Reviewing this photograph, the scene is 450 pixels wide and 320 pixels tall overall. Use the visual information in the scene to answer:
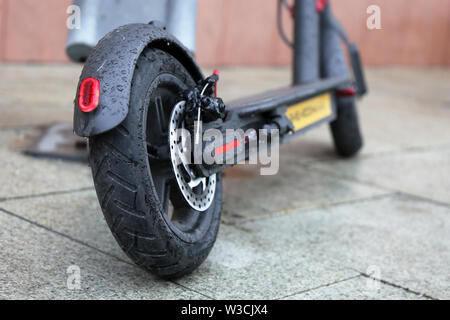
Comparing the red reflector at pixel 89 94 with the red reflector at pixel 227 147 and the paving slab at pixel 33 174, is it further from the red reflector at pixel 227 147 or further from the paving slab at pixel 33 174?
the paving slab at pixel 33 174

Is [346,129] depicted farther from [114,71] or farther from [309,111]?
[114,71]

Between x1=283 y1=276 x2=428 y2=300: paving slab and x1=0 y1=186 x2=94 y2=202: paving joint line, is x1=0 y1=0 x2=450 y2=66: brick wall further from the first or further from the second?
x1=283 y1=276 x2=428 y2=300: paving slab

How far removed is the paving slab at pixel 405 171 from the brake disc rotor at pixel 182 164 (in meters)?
1.96

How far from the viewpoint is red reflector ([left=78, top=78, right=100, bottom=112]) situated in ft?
7.35

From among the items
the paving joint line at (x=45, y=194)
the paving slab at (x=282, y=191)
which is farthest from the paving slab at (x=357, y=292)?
the paving joint line at (x=45, y=194)

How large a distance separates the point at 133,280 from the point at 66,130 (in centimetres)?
241

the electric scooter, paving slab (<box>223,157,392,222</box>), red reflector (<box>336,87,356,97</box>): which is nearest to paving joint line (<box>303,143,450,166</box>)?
paving slab (<box>223,157,392,222</box>)

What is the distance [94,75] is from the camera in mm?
2305

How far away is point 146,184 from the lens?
7.50 ft

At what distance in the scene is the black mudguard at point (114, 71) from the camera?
7.30 ft

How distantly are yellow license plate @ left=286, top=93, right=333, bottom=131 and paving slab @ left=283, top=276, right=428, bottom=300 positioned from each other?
1.19 meters

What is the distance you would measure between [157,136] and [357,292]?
0.91m

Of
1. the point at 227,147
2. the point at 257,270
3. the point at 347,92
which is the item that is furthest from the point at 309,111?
the point at 257,270
